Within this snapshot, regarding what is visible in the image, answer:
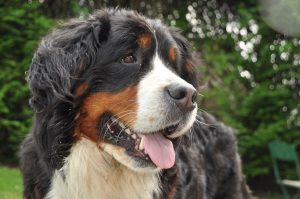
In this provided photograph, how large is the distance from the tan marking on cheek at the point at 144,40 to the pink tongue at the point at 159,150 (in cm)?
53

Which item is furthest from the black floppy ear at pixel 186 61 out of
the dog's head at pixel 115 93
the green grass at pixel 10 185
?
the green grass at pixel 10 185

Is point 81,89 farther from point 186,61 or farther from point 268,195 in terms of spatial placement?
point 268,195

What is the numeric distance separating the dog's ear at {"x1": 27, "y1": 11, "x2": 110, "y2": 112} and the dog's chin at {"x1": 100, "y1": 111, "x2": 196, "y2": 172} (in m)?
0.29

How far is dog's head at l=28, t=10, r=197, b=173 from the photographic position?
10.2 feet

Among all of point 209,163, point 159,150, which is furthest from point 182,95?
point 209,163

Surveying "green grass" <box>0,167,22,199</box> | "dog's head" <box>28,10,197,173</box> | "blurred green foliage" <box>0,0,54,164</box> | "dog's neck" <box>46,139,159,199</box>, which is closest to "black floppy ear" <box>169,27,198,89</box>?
"dog's head" <box>28,10,197,173</box>

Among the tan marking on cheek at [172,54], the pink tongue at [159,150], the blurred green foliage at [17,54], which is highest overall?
the tan marking on cheek at [172,54]

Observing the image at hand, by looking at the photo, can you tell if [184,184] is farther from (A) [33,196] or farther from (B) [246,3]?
(B) [246,3]

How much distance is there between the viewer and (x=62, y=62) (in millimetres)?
3275

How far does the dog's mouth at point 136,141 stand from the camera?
320cm

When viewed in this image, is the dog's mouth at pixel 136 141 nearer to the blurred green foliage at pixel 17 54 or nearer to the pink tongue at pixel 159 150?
the pink tongue at pixel 159 150

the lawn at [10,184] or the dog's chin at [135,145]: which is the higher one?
the dog's chin at [135,145]

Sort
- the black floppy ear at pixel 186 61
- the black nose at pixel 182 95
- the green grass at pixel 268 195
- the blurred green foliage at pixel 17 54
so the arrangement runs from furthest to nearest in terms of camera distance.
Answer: the green grass at pixel 268 195, the blurred green foliage at pixel 17 54, the black floppy ear at pixel 186 61, the black nose at pixel 182 95

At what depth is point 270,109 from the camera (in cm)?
838
